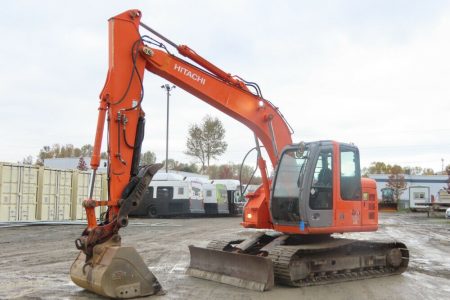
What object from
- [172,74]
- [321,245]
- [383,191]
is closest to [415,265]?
[321,245]

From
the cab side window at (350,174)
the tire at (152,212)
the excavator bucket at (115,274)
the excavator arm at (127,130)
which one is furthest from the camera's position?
the tire at (152,212)

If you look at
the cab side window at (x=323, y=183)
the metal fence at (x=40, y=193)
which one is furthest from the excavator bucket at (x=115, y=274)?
the metal fence at (x=40, y=193)

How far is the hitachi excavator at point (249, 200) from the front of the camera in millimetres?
6977

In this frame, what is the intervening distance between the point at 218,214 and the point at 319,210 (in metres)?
25.2

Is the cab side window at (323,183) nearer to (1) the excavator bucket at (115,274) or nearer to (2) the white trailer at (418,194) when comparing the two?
(1) the excavator bucket at (115,274)

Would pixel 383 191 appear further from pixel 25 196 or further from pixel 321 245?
pixel 321 245

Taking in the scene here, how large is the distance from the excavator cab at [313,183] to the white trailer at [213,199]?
2356 centimetres

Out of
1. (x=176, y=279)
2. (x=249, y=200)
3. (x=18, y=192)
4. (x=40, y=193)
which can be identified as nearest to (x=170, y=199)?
(x=40, y=193)

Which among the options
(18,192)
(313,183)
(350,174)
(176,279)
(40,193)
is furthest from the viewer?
(40,193)

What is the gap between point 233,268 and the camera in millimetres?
8352

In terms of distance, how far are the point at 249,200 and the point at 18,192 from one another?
45.5 feet

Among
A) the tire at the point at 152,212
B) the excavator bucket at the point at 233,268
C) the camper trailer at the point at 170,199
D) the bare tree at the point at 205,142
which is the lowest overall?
the excavator bucket at the point at 233,268

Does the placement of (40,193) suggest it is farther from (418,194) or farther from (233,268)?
(418,194)

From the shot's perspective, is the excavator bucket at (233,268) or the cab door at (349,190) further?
the cab door at (349,190)
